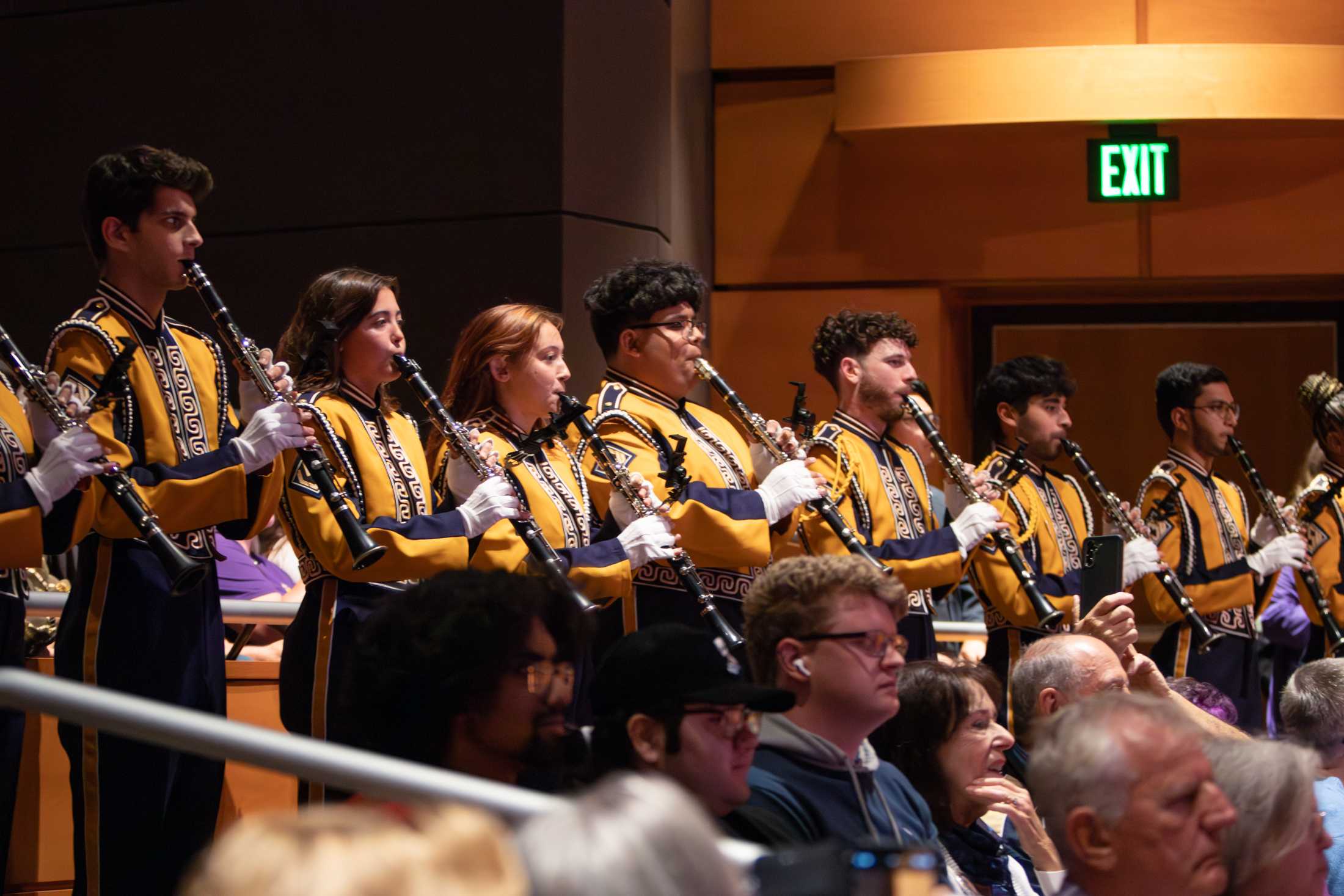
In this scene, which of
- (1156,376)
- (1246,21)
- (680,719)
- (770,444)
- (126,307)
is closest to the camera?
(680,719)

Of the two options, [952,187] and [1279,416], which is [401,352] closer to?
[952,187]

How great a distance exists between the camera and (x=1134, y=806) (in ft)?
7.19

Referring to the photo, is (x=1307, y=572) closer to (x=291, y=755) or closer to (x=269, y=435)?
(x=269, y=435)

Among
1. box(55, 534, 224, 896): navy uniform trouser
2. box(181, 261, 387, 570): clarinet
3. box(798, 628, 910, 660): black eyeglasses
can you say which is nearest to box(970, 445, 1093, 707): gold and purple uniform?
box(181, 261, 387, 570): clarinet

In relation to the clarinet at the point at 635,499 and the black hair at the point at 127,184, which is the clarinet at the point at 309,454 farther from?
the clarinet at the point at 635,499

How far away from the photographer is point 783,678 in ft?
8.89

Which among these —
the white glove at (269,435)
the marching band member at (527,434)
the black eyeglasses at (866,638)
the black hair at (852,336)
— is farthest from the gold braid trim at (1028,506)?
the black eyeglasses at (866,638)

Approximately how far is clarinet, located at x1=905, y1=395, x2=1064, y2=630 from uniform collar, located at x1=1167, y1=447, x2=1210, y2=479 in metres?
1.34

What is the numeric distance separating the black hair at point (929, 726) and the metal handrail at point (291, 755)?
60.9 inches

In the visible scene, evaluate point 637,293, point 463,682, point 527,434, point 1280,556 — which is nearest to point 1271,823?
point 463,682

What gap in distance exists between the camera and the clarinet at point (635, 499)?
3.92 m

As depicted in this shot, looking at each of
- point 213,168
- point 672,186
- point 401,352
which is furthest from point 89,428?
point 672,186

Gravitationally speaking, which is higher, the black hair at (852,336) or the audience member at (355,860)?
the black hair at (852,336)

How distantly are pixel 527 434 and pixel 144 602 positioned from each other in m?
1.17
